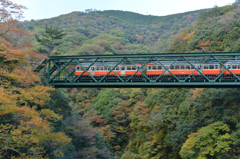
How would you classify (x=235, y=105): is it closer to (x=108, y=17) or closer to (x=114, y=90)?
(x=114, y=90)

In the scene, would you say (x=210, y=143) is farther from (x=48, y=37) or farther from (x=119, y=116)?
(x=48, y=37)

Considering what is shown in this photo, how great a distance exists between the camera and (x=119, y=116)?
128ft

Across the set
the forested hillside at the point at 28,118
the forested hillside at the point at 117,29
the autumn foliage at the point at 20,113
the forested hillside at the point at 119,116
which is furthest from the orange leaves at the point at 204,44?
the forested hillside at the point at 117,29

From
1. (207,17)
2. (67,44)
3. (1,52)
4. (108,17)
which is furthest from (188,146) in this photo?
→ (108,17)

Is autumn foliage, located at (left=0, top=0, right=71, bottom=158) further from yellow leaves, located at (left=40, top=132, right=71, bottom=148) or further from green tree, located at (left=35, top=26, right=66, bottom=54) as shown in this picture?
green tree, located at (left=35, top=26, right=66, bottom=54)

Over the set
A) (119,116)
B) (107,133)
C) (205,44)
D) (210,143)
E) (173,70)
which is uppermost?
(205,44)

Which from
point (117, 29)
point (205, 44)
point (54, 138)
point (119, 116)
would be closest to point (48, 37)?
point (119, 116)

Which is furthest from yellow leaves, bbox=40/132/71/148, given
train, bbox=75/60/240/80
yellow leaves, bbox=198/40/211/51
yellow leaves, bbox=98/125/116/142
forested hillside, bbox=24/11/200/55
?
forested hillside, bbox=24/11/200/55

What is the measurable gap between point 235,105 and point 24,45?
64.5 feet

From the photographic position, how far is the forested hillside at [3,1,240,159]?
50.9 feet

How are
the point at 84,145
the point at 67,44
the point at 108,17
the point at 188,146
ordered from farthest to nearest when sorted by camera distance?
the point at 108,17, the point at 67,44, the point at 84,145, the point at 188,146

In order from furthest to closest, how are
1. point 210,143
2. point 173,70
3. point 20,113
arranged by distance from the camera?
point 173,70, point 210,143, point 20,113

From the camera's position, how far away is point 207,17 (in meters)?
46.2

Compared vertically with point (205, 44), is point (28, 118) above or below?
below
